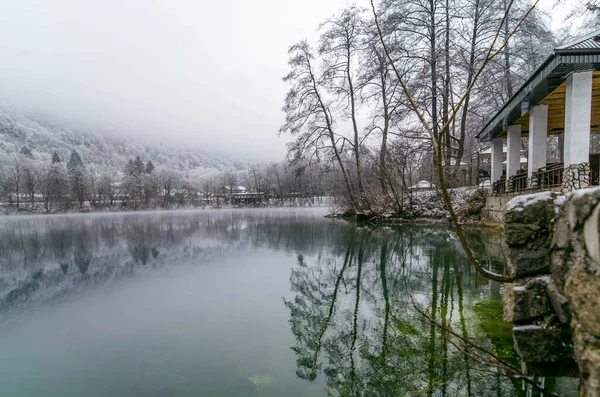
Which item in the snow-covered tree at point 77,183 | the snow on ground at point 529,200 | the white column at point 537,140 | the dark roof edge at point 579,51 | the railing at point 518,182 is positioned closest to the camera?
the snow on ground at point 529,200

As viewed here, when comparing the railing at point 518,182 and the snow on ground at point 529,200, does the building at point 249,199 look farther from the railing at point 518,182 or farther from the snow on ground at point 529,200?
the snow on ground at point 529,200

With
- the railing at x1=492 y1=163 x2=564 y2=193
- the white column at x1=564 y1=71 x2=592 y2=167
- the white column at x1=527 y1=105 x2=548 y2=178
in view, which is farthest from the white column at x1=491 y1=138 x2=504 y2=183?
the white column at x1=564 y1=71 x2=592 y2=167

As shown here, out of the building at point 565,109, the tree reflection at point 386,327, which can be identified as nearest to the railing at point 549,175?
the building at point 565,109

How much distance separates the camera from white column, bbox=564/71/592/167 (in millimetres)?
7148

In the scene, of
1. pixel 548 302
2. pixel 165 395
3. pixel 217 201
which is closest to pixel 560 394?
pixel 548 302

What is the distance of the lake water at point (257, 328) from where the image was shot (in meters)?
3.22

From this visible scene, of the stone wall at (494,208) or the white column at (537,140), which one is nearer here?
the white column at (537,140)

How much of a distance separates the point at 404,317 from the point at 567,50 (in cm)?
648

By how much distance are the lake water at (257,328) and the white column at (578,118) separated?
284cm

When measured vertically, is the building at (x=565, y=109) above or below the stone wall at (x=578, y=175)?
above

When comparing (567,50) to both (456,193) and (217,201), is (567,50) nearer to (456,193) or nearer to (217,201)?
(456,193)

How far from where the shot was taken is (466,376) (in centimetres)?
303

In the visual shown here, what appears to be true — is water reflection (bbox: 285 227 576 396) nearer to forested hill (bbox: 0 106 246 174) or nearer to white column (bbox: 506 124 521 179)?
white column (bbox: 506 124 521 179)

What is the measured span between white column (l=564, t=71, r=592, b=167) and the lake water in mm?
2841
